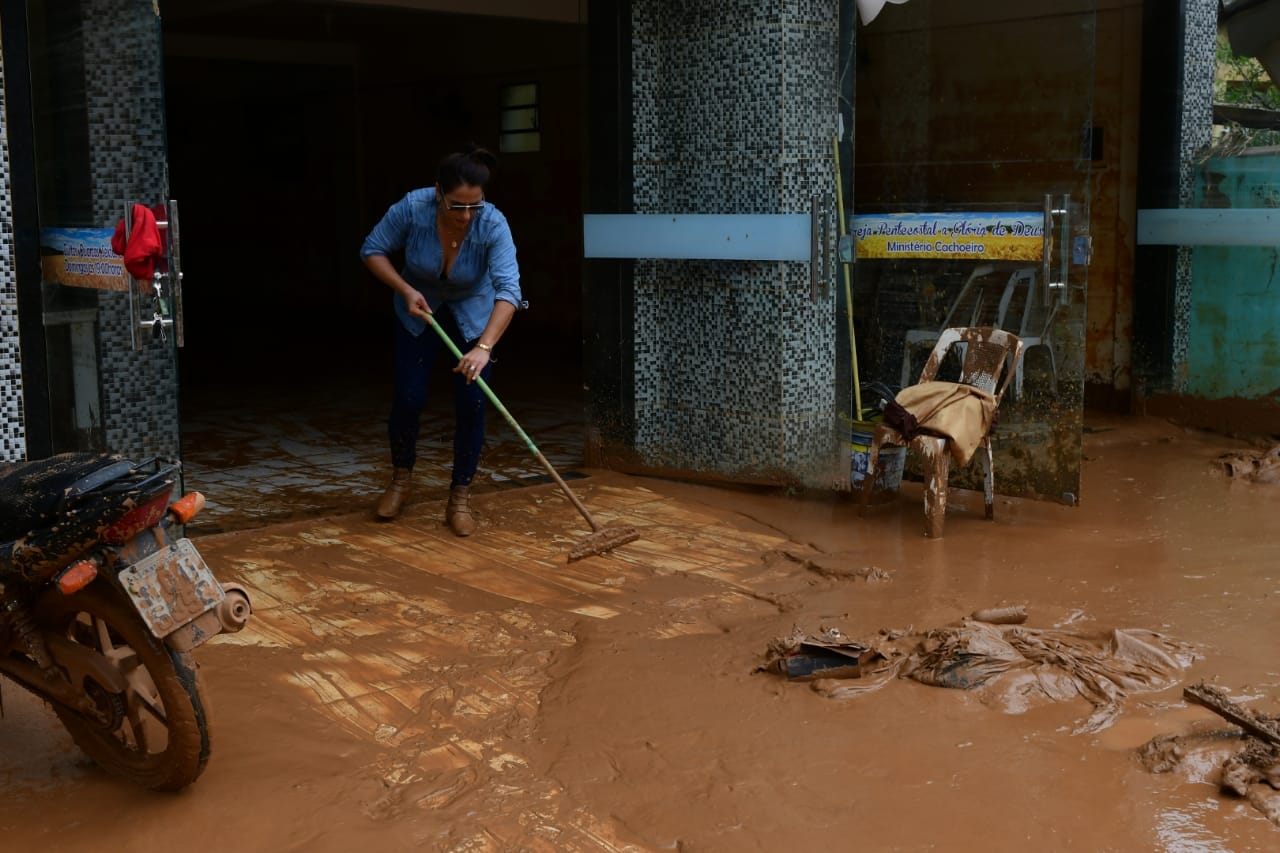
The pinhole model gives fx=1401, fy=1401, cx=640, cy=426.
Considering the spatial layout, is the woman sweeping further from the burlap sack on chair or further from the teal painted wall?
the teal painted wall

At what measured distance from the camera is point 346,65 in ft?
51.9

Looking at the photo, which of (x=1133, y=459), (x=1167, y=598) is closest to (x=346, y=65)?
(x=1133, y=459)

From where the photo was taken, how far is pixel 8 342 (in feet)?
16.0

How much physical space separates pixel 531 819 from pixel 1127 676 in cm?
190

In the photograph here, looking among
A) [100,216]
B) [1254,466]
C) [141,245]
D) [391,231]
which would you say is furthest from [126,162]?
[1254,466]

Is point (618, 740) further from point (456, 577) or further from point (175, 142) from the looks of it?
point (175, 142)

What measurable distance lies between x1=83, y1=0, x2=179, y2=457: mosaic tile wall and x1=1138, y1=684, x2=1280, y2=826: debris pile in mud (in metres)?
3.70

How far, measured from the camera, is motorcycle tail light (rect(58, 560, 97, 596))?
10.4ft

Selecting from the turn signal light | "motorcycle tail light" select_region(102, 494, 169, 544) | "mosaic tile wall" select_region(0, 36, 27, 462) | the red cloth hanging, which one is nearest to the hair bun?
the red cloth hanging

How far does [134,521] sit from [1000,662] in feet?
8.19

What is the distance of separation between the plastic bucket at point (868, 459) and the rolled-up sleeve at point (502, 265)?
1.89m

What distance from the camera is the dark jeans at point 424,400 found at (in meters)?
6.05

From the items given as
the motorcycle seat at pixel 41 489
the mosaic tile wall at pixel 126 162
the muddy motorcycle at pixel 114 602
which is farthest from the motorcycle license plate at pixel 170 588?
the mosaic tile wall at pixel 126 162

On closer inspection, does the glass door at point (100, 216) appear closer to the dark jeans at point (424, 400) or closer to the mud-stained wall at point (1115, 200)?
the dark jeans at point (424, 400)
